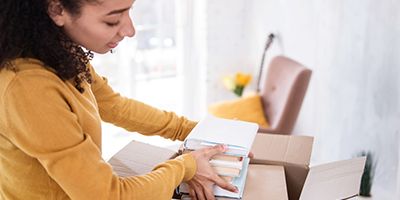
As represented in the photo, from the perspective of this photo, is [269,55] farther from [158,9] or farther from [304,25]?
[158,9]

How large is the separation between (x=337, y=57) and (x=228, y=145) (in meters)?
1.51

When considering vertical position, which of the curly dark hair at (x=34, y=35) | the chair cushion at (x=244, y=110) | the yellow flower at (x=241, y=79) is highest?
the curly dark hair at (x=34, y=35)

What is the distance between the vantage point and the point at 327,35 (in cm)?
254

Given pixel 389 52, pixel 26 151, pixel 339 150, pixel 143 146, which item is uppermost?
pixel 389 52

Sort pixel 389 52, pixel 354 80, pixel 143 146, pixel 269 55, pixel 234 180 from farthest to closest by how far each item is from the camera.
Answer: pixel 269 55
pixel 354 80
pixel 389 52
pixel 143 146
pixel 234 180

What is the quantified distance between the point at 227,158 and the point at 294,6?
1.92 meters

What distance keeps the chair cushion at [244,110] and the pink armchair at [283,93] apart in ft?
0.13

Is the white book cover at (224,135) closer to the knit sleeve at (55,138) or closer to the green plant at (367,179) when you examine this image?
the knit sleeve at (55,138)

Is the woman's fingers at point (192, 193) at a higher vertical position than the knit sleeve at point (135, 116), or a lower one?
lower

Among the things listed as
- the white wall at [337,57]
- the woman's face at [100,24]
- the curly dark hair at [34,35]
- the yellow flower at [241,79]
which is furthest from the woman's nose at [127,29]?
the yellow flower at [241,79]

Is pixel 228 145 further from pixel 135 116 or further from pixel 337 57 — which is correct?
pixel 337 57

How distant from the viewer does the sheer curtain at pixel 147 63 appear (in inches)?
126

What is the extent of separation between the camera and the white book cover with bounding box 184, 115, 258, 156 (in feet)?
3.76

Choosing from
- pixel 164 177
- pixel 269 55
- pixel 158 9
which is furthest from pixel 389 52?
pixel 158 9
